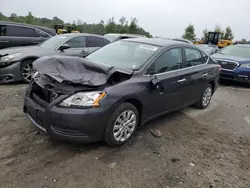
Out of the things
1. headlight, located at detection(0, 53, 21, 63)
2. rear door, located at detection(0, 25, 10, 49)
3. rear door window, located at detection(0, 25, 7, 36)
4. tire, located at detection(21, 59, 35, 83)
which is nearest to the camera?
headlight, located at detection(0, 53, 21, 63)

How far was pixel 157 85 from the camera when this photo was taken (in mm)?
3760

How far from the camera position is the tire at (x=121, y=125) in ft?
10.6

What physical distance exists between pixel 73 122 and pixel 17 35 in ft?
22.6

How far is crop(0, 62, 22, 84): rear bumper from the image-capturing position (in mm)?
6043

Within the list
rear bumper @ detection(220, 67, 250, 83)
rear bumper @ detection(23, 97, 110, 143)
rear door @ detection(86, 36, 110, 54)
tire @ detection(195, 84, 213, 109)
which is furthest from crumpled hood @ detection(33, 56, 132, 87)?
rear bumper @ detection(220, 67, 250, 83)

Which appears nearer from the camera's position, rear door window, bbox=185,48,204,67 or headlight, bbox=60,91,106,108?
headlight, bbox=60,91,106,108

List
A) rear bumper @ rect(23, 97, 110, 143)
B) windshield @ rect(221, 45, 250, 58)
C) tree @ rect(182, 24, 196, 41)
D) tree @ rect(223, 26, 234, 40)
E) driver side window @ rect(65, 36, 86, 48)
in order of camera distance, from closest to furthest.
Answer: rear bumper @ rect(23, 97, 110, 143) → driver side window @ rect(65, 36, 86, 48) → windshield @ rect(221, 45, 250, 58) → tree @ rect(182, 24, 196, 41) → tree @ rect(223, 26, 234, 40)

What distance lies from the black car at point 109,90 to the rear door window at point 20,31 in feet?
17.7

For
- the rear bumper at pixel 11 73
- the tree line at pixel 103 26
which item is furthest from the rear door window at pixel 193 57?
the tree line at pixel 103 26

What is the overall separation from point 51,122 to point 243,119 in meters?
4.23

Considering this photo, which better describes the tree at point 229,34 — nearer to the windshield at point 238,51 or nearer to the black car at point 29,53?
the windshield at point 238,51

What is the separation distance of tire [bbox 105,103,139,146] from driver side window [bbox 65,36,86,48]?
176 inches

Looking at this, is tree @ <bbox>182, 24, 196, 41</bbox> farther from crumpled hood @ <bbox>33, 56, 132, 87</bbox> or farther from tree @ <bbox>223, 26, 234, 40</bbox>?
crumpled hood @ <bbox>33, 56, 132, 87</bbox>

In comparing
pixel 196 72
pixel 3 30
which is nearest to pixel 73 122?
pixel 196 72
